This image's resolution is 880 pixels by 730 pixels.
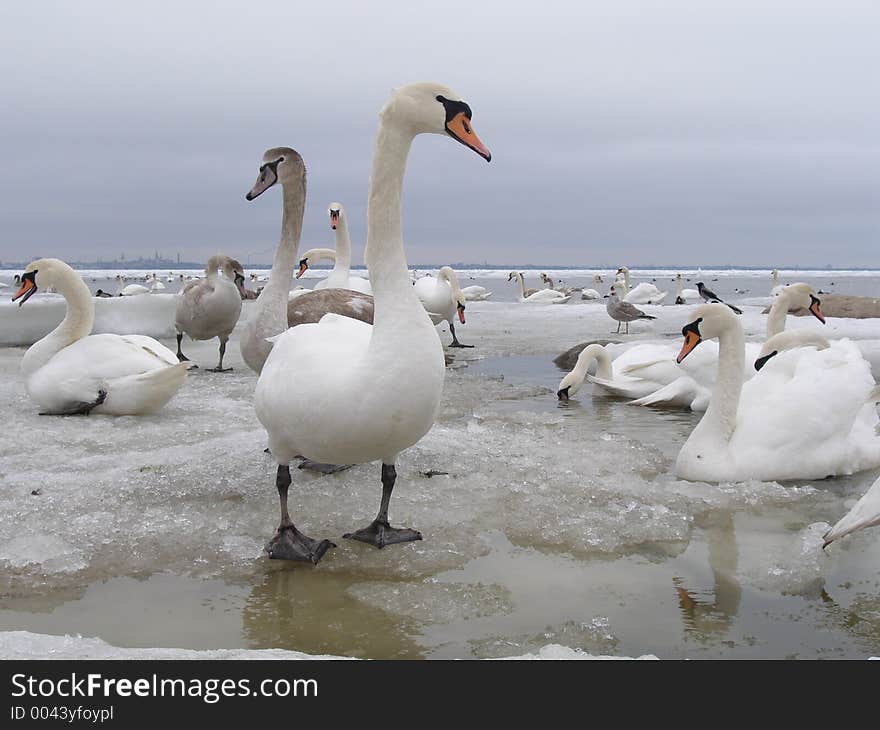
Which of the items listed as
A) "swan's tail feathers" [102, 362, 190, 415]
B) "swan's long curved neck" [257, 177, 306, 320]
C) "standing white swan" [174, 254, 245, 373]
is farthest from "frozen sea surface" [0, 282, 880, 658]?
"standing white swan" [174, 254, 245, 373]

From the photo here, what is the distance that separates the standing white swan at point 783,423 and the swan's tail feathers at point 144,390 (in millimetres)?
3757

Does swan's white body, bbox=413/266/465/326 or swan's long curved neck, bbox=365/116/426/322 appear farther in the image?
swan's white body, bbox=413/266/465/326

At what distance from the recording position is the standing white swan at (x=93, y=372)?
6.57 m

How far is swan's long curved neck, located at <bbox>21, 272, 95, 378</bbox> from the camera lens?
6863 mm

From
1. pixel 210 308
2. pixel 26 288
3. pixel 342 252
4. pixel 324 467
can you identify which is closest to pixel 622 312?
pixel 342 252

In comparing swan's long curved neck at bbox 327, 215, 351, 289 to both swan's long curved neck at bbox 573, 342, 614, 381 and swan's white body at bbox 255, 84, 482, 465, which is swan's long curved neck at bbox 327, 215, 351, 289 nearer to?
swan's long curved neck at bbox 573, 342, 614, 381

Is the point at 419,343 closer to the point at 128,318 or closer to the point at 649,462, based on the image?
the point at 649,462

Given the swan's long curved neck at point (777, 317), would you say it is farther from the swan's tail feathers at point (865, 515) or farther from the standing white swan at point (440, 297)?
the standing white swan at point (440, 297)

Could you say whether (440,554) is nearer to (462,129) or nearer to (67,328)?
(462,129)

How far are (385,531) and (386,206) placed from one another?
4.80 ft

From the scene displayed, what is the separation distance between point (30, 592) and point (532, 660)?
201 cm

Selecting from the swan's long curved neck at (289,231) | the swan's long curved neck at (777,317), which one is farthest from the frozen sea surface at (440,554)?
the swan's long curved neck at (777,317)

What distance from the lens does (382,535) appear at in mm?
3889

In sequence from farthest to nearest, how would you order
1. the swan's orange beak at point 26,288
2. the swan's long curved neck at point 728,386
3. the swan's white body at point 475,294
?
the swan's white body at point 475,294 < the swan's orange beak at point 26,288 < the swan's long curved neck at point 728,386
